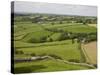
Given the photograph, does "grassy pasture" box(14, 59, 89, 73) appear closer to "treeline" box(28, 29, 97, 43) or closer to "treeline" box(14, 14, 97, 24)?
"treeline" box(28, 29, 97, 43)

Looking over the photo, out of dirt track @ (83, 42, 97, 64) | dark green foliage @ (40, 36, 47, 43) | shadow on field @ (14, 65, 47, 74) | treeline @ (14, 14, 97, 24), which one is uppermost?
treeline @ (14, 14, 97, 24)

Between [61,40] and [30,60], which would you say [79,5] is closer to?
[61,40]

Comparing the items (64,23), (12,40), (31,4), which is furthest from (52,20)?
(12,40)

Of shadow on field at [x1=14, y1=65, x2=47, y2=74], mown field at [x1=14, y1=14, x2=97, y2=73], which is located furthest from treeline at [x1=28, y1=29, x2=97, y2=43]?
shadow on field at [x1=14, y1=65, x2=47, y2=74]

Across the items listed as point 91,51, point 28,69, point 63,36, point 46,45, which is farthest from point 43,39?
point 91,51

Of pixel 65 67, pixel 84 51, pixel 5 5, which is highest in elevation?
pixel 5 5

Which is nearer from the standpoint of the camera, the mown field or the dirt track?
the mown field

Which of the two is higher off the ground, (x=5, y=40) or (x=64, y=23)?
(x=64, y=23)

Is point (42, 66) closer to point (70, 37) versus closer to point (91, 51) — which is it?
point (70, 37)
